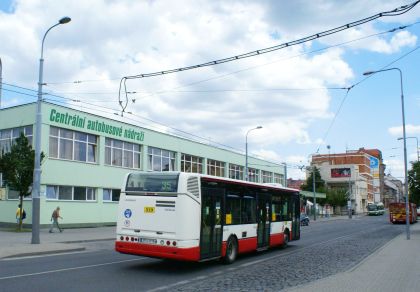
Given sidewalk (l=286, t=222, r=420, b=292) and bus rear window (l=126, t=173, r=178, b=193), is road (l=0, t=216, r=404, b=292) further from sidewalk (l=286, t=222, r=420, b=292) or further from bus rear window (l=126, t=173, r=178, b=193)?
bus rear window (l=126, t=173, r=178, b=193)

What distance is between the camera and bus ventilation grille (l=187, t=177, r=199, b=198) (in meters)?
13.2

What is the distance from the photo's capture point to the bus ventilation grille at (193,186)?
43.3 ft

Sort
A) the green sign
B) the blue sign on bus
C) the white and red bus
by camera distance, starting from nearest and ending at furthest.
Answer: the white and red bus → the blue sign on bus → the green sign

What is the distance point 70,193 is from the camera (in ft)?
115

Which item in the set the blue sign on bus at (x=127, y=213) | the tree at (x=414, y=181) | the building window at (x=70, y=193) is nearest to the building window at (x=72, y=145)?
the building window at (x=70, y=193)

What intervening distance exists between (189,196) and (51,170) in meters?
22.7

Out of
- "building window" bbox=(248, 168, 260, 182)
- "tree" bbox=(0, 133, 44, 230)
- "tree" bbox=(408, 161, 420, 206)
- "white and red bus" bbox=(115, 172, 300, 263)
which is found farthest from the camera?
"building window" bbox=(248, 168, 260, 182)

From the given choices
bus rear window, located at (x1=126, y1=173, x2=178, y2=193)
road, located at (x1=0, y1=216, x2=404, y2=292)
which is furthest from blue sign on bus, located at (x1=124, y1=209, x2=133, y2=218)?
road, located at (x1=0, y1=216, x2=404, y2=292)

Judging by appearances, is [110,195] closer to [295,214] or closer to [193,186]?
[295,214]

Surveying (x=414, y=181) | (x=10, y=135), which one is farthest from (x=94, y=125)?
(x=414, y=181)

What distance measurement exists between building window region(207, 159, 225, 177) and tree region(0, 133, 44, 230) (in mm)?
27088

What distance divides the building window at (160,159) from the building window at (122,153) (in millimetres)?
1651

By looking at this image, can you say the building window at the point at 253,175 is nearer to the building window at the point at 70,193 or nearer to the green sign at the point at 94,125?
the green sign at the point at 94,125

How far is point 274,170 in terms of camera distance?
73.1 m
